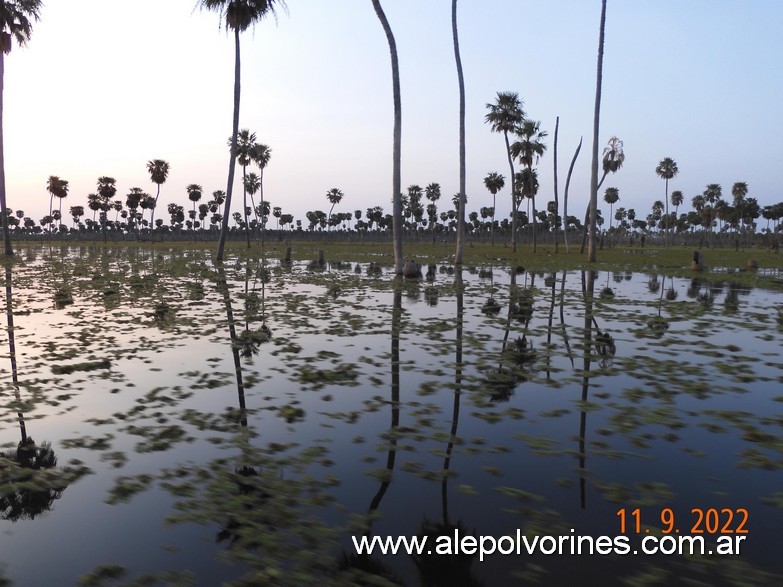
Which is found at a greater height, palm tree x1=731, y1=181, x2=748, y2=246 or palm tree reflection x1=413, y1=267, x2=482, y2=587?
palm tree x1=731, y1=181, x2=748, y2=246

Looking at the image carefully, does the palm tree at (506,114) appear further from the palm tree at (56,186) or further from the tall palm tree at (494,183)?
the palm tree at (56,186)

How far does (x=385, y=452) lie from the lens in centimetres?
569

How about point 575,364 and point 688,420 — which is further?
point 575,364

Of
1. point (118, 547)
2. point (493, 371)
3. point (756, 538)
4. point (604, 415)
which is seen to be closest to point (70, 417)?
point (118, 547)

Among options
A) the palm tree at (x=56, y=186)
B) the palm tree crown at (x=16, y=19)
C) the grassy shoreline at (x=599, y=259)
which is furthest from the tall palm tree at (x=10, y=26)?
the palm tree at (x=56, y=186)

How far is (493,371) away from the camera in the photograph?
899cm

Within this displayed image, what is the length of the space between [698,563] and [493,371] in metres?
5.38

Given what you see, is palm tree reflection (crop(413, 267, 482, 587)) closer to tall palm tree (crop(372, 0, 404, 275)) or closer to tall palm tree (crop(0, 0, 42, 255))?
tall palm tree (crop(372, 0, 404, 275))

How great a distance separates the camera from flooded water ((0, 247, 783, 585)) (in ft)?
12.4

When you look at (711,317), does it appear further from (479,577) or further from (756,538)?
(479,577)

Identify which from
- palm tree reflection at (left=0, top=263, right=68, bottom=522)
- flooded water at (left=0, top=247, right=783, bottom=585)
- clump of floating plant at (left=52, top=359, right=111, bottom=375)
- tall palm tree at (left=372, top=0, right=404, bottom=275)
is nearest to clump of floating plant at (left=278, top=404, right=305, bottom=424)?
flooded water at (left=0, top=247, right=783, bottom=585)

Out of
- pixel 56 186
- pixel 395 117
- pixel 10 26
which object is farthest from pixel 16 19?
pixel 56 186

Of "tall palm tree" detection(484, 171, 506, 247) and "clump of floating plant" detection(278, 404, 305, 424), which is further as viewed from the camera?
"tall palm tree" detection(484, 171, 506, 247)

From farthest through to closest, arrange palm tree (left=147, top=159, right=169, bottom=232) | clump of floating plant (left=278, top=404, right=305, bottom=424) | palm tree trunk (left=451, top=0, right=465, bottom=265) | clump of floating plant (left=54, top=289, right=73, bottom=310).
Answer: palm tree (left=147, top=159, right=169, bottom=232)
palm tree trunk (left=451, top=0, right=465, bottom=265)
clump of floating plant (left=54, top=289, right=73, bottom=310)
clump of floating plant (left=278, top=404, right=305, bottom=424)
